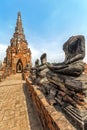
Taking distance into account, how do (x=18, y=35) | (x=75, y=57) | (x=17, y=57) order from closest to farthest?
1. (x=75, y=57)
2. (x=17, y=57)
3. (x=18, y=35)

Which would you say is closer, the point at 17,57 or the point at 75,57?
the point at 75,57

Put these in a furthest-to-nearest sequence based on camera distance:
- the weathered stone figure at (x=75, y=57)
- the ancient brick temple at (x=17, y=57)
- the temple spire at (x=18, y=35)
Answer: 1. the temple spire at (x=18, y=35)
2. the ancient brick temple at (x=17, y=57)
3. the weathered stone figure at (x=75, y=57)

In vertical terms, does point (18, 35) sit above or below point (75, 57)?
above

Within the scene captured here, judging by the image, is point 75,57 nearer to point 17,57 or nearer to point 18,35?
point 17,57

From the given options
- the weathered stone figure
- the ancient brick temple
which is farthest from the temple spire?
the weathered stone figure

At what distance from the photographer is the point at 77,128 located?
140cm

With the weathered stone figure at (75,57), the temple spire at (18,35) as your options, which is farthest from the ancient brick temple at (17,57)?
the weathered stone figure at (75,57)

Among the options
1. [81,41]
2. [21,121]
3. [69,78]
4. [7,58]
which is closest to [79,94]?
[69,78]

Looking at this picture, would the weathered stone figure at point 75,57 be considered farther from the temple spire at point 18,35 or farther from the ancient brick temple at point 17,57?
the temple spire at point 18,35

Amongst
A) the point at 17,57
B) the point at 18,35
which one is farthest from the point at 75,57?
the point at 18,35

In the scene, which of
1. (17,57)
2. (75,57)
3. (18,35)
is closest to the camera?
(75,57)

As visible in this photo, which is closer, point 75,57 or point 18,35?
point 75,57

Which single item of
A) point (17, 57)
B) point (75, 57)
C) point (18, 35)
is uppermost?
point (18, 35)

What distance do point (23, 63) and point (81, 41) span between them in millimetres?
26583
